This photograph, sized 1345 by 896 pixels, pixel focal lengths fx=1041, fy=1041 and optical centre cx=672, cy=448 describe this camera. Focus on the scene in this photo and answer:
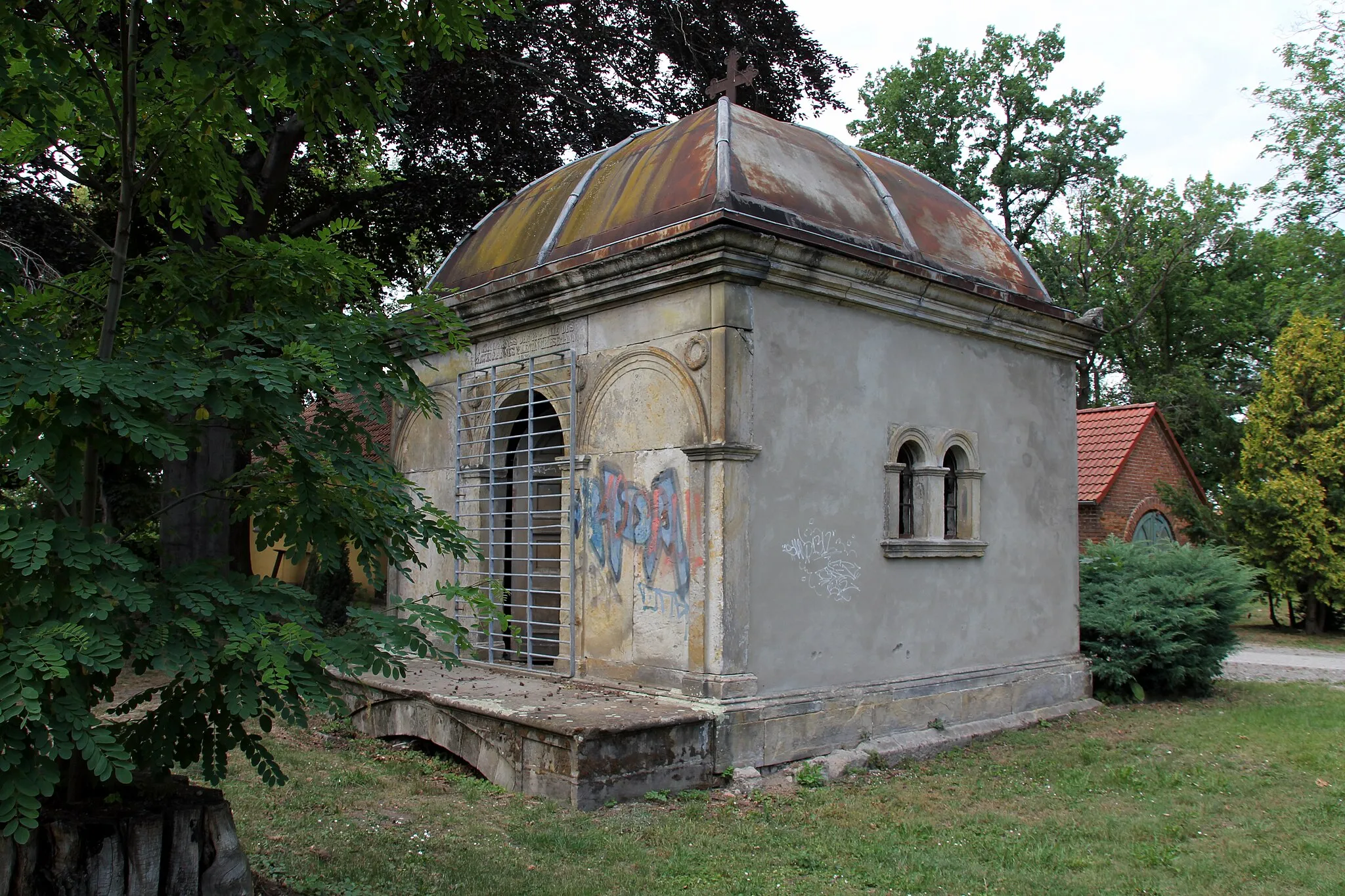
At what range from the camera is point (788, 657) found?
8.20 m

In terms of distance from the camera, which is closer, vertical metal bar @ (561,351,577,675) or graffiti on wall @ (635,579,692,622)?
graffiti on wall @ (635,579,692,622)

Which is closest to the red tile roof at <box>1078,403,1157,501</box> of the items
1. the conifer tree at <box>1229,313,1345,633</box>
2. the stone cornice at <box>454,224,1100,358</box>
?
the conifer tree at <box>1229,313,1345,633</box>

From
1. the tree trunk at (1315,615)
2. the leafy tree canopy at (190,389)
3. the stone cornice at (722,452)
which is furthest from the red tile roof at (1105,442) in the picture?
the leafy tree canopy at (190,389)

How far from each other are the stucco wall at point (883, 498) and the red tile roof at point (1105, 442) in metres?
9.14

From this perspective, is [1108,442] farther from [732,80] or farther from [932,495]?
[732,80]

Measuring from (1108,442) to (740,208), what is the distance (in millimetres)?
15524

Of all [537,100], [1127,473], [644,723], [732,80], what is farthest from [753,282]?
[1127,473]

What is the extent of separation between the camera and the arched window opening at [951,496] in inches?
401

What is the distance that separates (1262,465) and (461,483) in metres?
17.3

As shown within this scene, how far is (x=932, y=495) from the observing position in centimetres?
969

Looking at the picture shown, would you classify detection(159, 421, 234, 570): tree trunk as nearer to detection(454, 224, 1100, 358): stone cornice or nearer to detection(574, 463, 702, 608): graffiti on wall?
detection(454, 224, 1100, 358): stone cornice

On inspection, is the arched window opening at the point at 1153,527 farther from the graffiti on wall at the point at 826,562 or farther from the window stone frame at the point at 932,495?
the graffiti on wall at the point at 826,562

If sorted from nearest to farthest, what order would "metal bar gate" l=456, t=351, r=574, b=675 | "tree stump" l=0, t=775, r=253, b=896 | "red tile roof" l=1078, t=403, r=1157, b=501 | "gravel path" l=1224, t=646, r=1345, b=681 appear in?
1. "tree stump" l=0, t=775, r=253, b=896
2. "metal bar gate" l=456, t=351, r=574, b=675
3. "gravel path" l=1224, t=646, r=1345, b=681
4. "red tile roof" l=1078, t=403, r=1157, b=501

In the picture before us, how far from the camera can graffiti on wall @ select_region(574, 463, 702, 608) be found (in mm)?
8023
